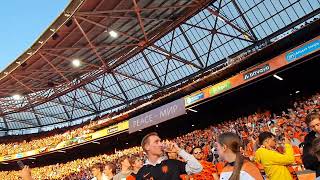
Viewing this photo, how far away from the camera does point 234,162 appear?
3.56 m

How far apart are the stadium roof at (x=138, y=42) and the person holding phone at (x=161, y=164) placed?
664 inches

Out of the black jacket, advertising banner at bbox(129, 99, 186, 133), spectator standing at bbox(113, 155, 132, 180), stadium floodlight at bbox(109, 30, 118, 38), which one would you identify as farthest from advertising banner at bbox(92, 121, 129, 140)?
the black jacket

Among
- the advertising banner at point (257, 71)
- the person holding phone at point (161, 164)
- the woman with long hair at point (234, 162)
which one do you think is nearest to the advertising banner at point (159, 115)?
the advertising banner at point (257, 71)

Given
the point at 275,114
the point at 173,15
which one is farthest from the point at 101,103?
the point at 275,114

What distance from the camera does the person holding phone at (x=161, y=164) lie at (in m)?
4.20

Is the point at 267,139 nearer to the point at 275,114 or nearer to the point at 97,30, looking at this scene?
the point at 275,114

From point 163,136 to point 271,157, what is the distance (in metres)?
24.4

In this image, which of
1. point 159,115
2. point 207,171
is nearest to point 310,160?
point 207,171

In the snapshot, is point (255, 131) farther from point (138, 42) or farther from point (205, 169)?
point (138, 42)

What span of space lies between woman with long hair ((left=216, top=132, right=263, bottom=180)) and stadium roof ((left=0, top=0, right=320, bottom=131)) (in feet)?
58.1

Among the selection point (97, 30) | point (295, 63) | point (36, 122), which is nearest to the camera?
point (295, 63)

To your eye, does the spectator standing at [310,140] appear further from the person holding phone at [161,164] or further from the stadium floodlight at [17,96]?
the stadium floodlight at [17,96]

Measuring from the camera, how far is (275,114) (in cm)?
1938

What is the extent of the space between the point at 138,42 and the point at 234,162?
23992mm
